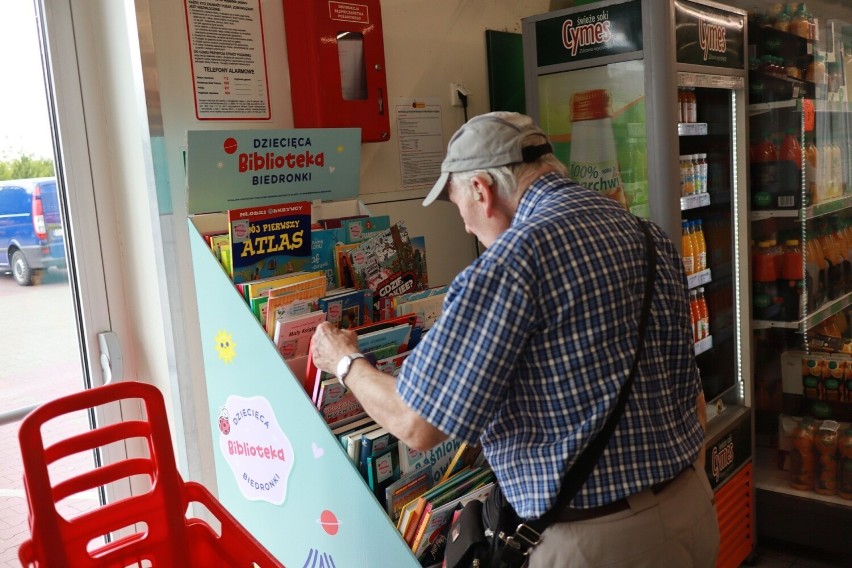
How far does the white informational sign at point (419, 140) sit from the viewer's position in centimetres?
356

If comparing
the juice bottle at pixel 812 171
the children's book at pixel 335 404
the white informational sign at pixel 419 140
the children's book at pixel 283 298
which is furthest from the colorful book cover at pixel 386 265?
the juice bottle at pixel 812 171

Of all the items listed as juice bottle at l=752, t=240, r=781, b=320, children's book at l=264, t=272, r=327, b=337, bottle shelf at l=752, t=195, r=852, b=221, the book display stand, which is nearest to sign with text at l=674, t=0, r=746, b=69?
bottle shelf at l=752, t=195, r=852, b=221

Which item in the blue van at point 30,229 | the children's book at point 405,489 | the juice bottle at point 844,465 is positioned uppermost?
the blue van at point 30,229

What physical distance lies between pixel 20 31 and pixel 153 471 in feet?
4.88

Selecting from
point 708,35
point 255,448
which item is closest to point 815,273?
point 708,35

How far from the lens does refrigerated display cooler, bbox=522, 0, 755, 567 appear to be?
3.17 m

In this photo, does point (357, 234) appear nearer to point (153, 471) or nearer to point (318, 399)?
point (318, 399)

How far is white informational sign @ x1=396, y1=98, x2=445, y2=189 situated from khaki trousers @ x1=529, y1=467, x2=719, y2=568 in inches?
82.5

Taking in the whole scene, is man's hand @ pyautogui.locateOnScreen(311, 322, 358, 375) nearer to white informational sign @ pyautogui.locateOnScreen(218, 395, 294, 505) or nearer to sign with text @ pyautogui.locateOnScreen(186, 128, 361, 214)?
white informational sign @ pyautogui.locateOnScreen(218, 395, 294, 505)

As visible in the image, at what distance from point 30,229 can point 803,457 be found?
3.49 meters

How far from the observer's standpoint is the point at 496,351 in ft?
5.15

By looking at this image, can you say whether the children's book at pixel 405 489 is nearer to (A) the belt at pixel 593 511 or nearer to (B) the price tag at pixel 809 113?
(A) the belt at pixel 593 511

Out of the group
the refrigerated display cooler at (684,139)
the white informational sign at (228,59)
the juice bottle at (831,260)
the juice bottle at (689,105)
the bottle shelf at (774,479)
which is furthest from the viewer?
the juice bottle at (831,260)

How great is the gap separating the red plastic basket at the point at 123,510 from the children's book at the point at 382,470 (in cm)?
32
